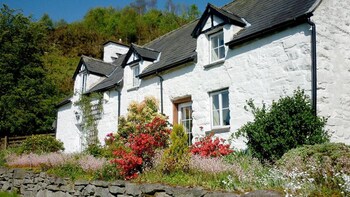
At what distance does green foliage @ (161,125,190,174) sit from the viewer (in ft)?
22.7

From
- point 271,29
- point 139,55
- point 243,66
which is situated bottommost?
point 243,66

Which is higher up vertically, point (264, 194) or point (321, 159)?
point (321, 159)

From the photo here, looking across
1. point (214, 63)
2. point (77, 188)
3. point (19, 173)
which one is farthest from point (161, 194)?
point (19, 173)

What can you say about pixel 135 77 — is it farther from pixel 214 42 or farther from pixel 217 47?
pixel 217 47

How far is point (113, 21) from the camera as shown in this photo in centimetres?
4800

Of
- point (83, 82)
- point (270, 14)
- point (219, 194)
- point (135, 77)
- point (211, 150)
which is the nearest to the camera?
point (219, 194)

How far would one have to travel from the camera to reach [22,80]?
24344 mm

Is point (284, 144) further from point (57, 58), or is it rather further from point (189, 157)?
point (57, 58)

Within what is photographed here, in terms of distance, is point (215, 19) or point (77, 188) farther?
point (215, 19)

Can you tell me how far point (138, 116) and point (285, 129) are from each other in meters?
6.72

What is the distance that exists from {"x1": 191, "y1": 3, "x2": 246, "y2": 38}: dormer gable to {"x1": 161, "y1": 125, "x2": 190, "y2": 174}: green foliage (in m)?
5.71

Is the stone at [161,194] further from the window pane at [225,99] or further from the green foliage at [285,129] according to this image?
the window pane at [225,99]

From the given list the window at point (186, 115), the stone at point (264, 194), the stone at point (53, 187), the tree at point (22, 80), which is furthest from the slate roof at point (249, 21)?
the tree at point (22, 80)

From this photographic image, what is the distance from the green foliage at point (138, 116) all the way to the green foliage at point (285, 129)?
510 centimetres
